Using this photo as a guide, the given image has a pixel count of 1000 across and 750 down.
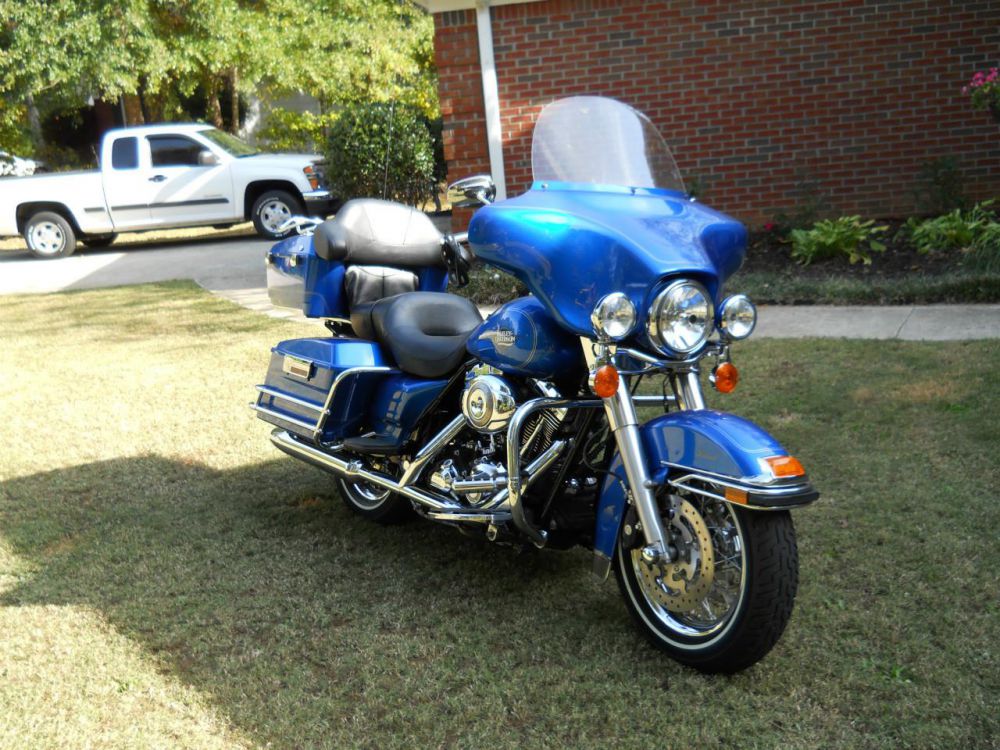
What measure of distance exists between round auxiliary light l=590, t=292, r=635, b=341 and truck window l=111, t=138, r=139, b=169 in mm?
14348

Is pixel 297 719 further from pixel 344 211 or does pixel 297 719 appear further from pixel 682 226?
pixel 344 211

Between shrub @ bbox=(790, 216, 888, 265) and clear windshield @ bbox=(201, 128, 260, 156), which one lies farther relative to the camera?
clear windshield @ bbox=(201, 128, 260, 156)

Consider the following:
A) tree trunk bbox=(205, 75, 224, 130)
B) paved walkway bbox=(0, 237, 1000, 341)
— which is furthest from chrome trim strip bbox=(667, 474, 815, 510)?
tree trunk bbox=(205, 75, 224, 130)

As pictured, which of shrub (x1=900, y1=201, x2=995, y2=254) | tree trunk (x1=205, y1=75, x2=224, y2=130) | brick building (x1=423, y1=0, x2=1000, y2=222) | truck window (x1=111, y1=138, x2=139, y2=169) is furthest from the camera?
tree trunk (x1=205, y1=75, x2=224, y2=130)

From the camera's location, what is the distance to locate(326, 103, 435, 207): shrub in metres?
13.1

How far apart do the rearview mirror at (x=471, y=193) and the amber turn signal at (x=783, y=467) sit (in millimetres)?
1350

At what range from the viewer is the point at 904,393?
5.86m

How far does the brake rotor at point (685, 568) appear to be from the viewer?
324cm

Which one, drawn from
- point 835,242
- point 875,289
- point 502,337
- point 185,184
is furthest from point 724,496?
point 185,184

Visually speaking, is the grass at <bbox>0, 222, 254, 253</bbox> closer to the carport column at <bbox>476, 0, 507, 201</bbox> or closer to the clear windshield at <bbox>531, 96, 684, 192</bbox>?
the carport column at <bbox>476, 0, 507, 201</bbox>

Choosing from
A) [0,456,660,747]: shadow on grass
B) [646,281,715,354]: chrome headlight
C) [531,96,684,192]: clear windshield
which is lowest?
[0,456,660,747]: shadow on grass

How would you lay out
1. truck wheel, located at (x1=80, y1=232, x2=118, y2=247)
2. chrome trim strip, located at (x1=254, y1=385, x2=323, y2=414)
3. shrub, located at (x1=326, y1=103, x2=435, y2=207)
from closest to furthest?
chrome trim strip, located at (x1=254, y1=385, x2=323, y2=414)
shrub, located at (x1=326, y1=103, x2=435, y2=207)
truck wheel, located at (x1=80, y1=232, x2=118, y2=247)

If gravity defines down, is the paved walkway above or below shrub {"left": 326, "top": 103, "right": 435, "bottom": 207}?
below

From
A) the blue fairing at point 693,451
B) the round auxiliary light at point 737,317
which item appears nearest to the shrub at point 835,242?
the round auxiliary light at point 737,317
